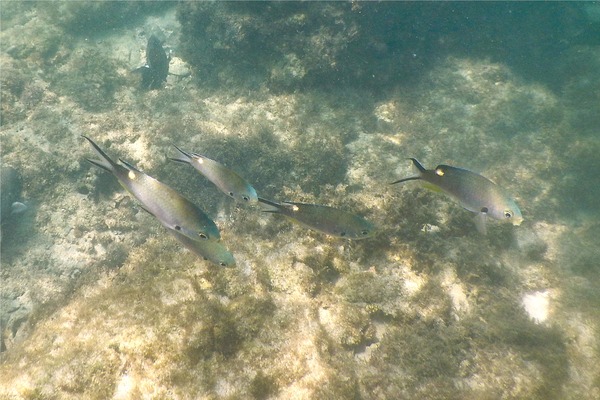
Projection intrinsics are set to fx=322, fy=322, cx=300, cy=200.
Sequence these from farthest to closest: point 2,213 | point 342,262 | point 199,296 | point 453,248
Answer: point 2,213 < point 453,248 < point 342,262 < point 199,296

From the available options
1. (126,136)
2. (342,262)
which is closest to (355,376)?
(342,262)

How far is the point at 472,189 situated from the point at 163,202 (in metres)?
2.42

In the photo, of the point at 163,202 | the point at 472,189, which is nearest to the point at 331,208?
the point at 472,189

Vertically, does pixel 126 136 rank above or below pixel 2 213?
above

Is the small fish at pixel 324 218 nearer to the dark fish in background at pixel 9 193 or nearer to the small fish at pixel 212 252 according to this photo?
the small fish at pixel 212 252

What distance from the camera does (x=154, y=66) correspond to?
9062 mm

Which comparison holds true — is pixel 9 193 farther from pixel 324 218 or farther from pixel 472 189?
pixel 472 189

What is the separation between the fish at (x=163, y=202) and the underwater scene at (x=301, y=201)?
15 mm

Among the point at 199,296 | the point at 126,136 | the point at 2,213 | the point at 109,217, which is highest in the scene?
the point at 199,296

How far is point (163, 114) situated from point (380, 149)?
5223 mm

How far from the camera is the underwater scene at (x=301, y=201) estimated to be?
9.72 feet

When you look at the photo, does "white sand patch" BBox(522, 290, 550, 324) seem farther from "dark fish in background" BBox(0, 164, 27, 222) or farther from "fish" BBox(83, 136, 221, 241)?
"dark fish in background" BBox(0, 164, 27, 222)

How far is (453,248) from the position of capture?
14.8 ft

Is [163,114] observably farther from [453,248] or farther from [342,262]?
[453,248]
